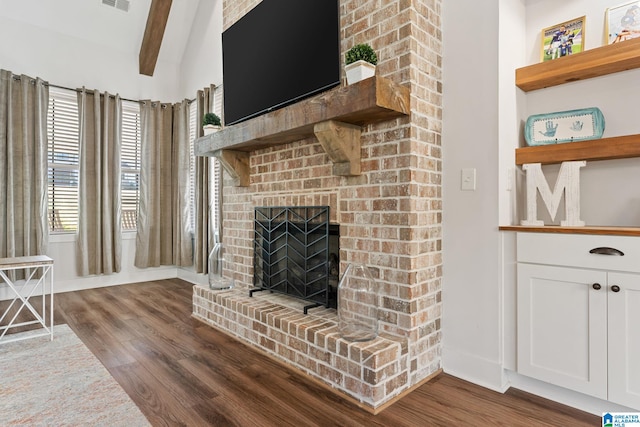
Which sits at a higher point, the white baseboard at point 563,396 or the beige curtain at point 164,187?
the beige curtain at point 164,187

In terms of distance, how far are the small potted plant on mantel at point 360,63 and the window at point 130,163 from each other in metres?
4.03

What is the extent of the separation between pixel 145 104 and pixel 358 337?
442cm

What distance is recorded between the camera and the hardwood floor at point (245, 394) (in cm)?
163

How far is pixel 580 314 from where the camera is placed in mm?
1681

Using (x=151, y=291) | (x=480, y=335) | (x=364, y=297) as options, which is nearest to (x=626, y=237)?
(x=480, y=335)

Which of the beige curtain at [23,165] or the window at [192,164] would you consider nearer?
the beige curtain at [23,165]

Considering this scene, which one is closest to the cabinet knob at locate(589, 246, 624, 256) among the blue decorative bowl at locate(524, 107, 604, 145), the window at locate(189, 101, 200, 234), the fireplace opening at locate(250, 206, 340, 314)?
the blue decorative bowl at locate(524, 107, 604, 145)

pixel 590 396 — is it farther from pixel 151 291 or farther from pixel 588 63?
pixel 151 291

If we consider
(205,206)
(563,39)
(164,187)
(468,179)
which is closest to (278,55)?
(468,179)

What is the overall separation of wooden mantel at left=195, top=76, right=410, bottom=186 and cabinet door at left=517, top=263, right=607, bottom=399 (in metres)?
1.07

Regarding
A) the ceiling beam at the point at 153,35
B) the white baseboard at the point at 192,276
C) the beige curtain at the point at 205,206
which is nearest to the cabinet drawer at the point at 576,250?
the beige curtain at the point at 205,206

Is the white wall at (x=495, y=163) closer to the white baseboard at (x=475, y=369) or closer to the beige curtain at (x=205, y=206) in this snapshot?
the white baseboard at (x=475, y=369)

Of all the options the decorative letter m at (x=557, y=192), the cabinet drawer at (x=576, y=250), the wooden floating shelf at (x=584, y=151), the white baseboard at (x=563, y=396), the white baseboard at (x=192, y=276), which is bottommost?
the white baseboard at (x=563, y=396)

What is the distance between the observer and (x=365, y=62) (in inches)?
71.9
